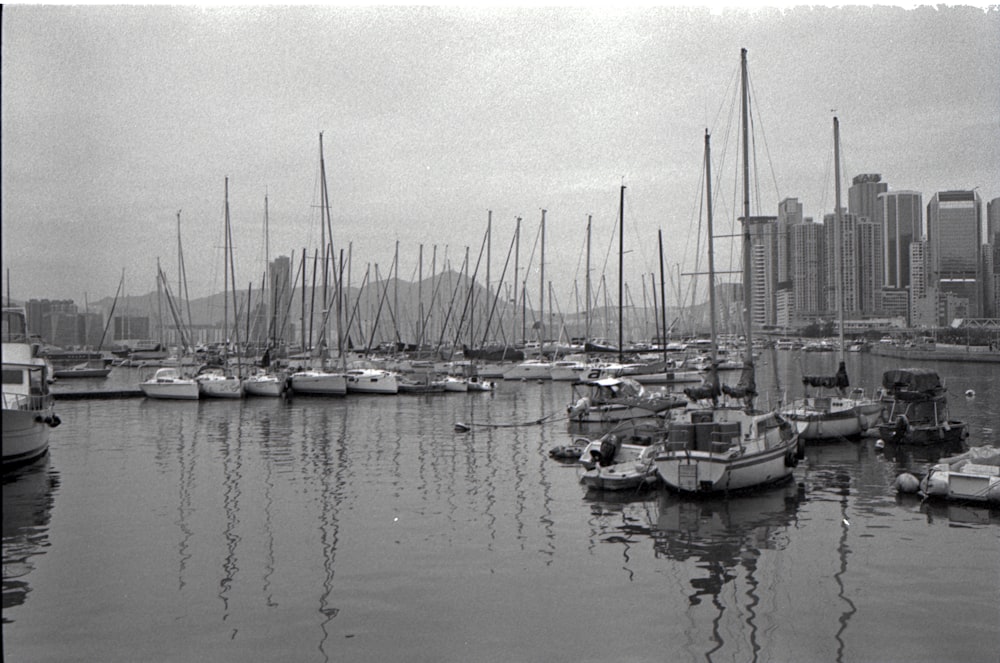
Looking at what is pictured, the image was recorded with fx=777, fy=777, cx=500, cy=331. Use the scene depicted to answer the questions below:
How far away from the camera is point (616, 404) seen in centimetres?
3931

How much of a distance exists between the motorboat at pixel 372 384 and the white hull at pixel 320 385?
1.03 meters

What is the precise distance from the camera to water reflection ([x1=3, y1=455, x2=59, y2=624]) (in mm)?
13812

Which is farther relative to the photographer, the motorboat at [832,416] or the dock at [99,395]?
the dock at [99,395]

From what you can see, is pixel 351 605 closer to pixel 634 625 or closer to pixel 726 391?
pixel 634 625

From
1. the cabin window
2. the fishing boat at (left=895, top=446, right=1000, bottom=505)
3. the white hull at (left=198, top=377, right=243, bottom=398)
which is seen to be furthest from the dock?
the fishing boat at (left=895, top=446, right=1000, bottom=505)

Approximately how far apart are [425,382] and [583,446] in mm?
34209

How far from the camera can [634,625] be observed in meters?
12.0

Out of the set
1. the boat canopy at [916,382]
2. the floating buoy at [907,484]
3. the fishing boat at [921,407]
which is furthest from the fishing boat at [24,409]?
the boat canopy at [916,382]

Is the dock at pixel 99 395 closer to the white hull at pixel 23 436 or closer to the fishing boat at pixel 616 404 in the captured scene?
the white hull at pixel 23 436

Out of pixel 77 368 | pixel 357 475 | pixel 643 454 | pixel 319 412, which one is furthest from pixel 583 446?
pixel 77 368

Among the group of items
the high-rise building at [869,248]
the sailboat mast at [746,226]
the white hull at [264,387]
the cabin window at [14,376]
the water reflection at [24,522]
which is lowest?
the water reflection at [24,522]

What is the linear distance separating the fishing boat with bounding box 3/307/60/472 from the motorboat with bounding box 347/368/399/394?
1210 inches

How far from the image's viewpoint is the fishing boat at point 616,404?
3888cm

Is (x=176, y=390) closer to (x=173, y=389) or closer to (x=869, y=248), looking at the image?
(x=173, y=389)
